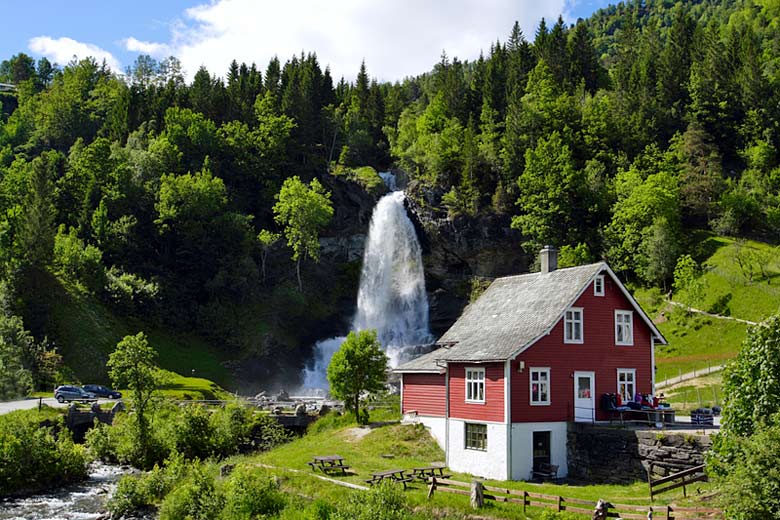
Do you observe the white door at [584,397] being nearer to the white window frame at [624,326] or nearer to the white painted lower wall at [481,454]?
the white window frame at [624,326]

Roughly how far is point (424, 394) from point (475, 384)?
6.20 metres

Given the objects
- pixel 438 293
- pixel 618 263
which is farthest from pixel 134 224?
pixel 618 263

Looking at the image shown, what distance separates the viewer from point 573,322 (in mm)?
31312

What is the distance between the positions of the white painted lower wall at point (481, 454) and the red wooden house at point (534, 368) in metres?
0.04

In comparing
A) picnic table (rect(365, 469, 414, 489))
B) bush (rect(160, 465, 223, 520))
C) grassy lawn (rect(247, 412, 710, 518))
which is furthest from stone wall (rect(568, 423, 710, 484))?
bush (rect(160, 465, 223, 520))

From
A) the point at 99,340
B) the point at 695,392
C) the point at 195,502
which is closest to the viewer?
the point at 195,502

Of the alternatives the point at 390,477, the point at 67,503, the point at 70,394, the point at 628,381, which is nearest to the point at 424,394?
the point at 628,381

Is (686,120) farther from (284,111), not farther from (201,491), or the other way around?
(201,491)

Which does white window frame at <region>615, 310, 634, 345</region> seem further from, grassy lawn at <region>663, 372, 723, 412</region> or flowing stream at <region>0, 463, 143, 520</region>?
flowing stream at <region>0, 463, 143, 520</region>

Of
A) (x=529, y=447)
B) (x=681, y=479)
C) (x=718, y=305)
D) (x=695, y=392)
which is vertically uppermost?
(x=718, y=305)

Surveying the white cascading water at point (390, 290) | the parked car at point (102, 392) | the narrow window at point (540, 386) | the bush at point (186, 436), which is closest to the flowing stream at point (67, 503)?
the bush at point (186, 436)

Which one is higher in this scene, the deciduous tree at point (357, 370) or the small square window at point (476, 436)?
the deciduous tree at point (357, 370)

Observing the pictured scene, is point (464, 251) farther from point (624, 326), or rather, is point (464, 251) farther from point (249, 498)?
point (249, 498)

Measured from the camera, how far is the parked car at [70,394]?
4666 cm
